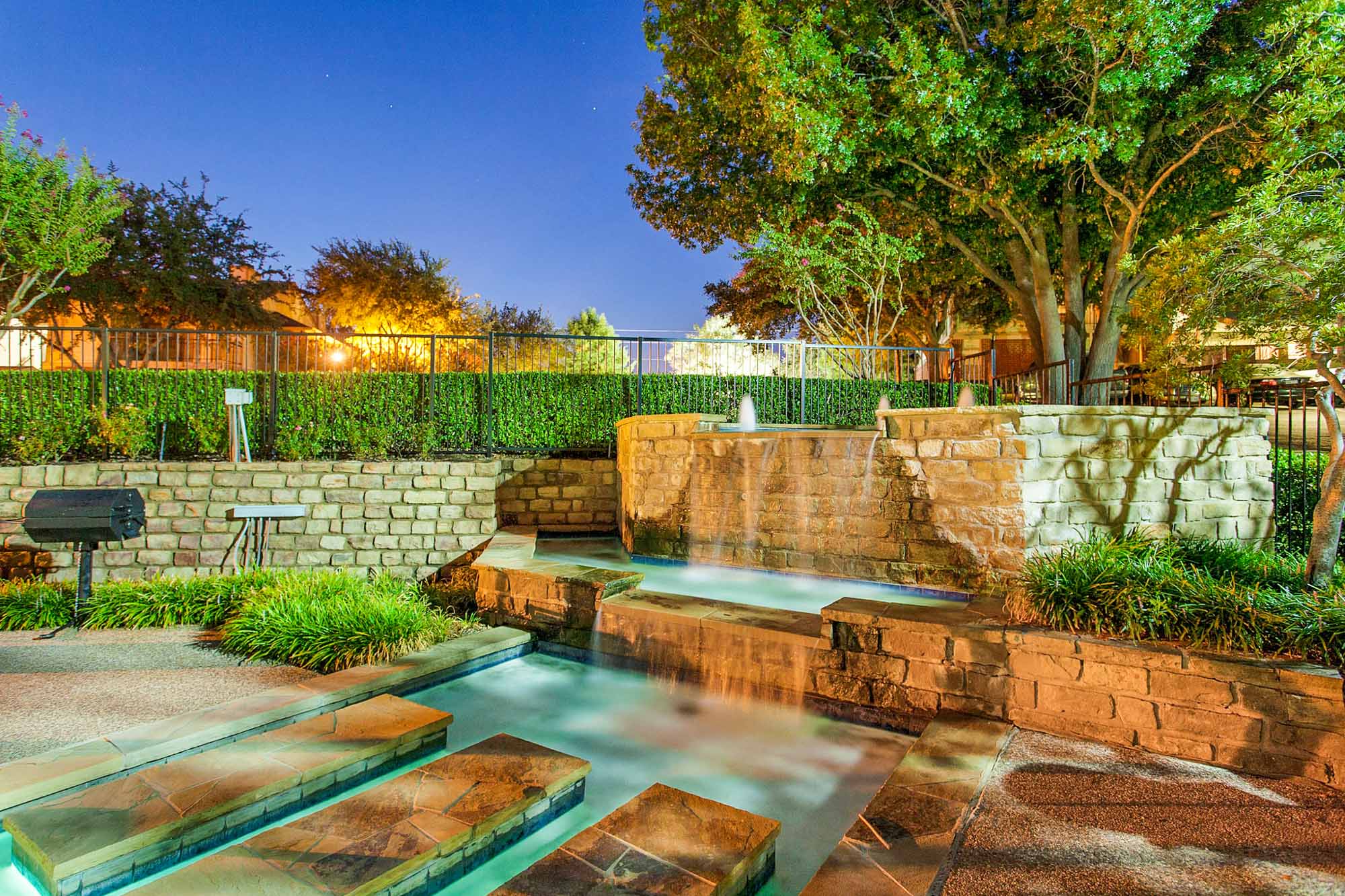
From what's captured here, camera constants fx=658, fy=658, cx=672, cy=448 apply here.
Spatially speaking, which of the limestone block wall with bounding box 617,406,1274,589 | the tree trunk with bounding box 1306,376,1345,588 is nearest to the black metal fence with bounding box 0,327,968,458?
the limestone block wall with bounding box 617,406,1274,589

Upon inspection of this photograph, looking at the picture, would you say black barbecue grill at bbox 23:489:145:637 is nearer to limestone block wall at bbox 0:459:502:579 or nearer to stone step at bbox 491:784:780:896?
limestone block wall at bbox 0:459:502:579

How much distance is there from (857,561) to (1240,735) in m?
3.06

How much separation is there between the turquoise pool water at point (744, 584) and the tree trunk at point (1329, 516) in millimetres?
2048

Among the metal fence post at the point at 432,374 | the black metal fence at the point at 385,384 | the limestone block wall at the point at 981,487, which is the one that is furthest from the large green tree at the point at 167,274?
the limestone block wall at the point at 981,487

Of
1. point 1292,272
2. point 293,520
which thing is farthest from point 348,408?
point 1292,272

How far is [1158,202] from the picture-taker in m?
9.84

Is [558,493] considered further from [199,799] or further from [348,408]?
[199,799]

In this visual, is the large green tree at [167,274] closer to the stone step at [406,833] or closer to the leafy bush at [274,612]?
the leafy bush at [274,612]

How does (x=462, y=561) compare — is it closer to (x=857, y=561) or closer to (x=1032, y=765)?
(x=857, y=561)

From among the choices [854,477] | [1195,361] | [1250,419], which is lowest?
[854,477]

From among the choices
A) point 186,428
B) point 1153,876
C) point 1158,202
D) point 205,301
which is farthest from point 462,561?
point 205,301

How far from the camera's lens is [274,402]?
813 cm

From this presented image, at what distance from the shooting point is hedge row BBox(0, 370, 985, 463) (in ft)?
25.5

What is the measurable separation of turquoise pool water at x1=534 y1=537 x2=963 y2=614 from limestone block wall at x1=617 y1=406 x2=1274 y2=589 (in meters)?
0.13
